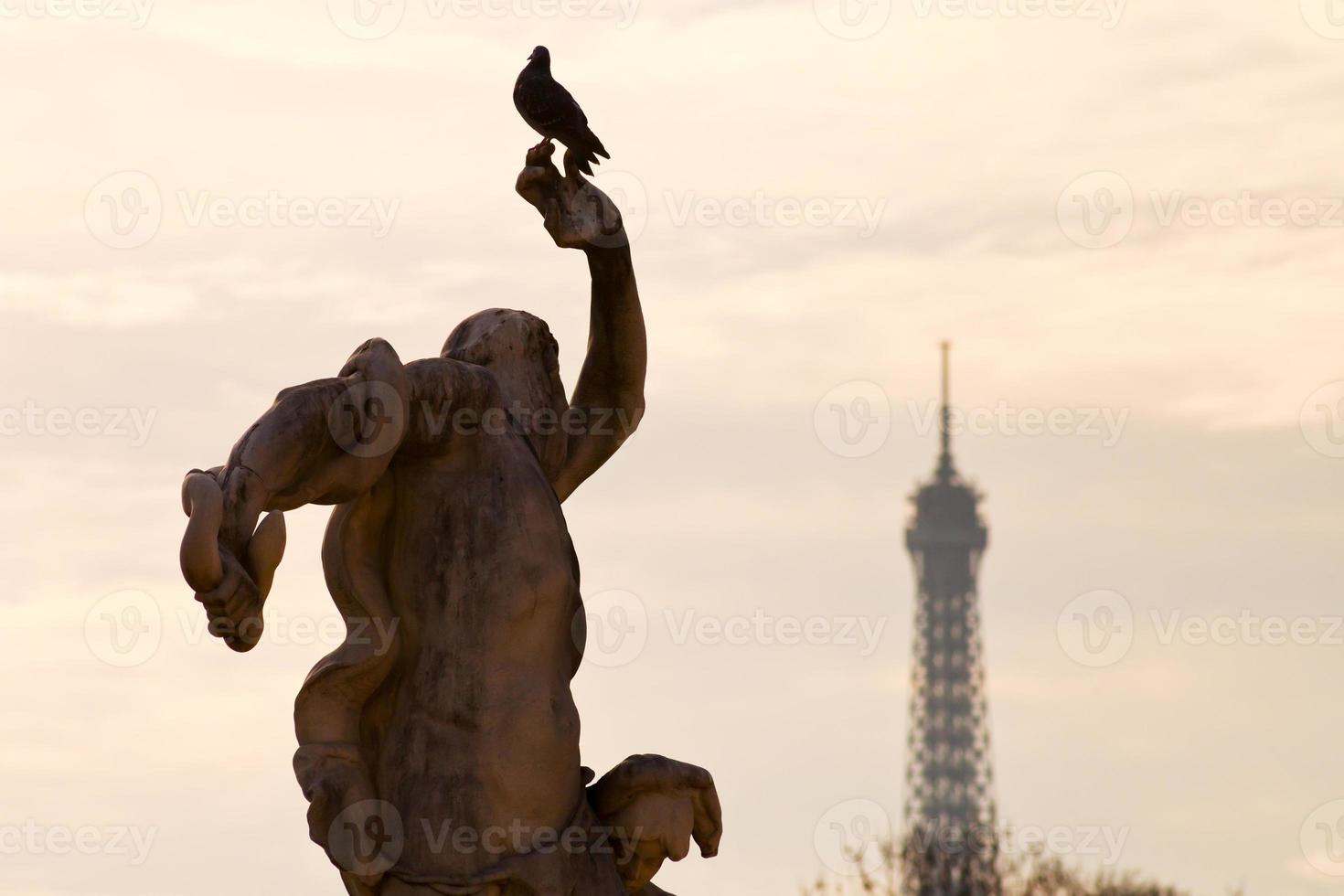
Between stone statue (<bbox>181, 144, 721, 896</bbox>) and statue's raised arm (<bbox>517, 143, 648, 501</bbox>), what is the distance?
16 mm

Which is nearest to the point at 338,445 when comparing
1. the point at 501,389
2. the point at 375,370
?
the point at 375,370

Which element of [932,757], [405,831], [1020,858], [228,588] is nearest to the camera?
[228,588]

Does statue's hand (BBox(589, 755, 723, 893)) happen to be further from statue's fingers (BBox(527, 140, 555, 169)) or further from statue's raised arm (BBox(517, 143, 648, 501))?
statue's fingers (BBox(527, 140, 555, 169))

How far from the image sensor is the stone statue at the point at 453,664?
12.2 m

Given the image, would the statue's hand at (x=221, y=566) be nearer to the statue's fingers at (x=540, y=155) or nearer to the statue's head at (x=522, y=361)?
the statue's head at (x=522, y=361)

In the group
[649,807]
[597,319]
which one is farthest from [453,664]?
[597,319]

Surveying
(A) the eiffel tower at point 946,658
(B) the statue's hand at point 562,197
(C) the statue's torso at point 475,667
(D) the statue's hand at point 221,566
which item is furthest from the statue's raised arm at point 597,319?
(A) the eiffel tower at point 946,658

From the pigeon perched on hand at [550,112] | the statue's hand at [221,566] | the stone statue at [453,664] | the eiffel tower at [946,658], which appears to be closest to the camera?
the statue's hand at [221,566]

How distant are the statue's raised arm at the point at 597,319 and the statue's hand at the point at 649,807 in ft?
3.76

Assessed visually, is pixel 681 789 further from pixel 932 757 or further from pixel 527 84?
pixel 932 757

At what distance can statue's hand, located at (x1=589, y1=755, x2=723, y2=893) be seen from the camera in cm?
1270

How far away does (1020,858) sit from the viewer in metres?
49.3

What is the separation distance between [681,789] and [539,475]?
3.97ft

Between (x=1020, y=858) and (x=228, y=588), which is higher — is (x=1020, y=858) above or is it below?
above
